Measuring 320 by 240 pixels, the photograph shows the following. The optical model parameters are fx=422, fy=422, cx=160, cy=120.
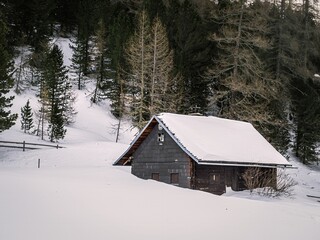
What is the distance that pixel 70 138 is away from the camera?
46969 millimetres

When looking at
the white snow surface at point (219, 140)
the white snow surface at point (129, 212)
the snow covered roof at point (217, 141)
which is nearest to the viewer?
the white snow surface at point (129, 212)

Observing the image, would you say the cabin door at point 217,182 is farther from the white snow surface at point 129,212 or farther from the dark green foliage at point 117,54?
the dark green foliage at point 117,54

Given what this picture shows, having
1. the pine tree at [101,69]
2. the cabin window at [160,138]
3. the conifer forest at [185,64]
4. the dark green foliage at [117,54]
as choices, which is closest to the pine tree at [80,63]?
the conifer forest at [185,64]

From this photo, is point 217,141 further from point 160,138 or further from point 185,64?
point 185,64

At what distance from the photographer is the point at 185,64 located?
51.4 m

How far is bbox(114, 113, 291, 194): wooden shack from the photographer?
26844mm

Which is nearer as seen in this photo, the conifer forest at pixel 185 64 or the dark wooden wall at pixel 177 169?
the dark wooden wall at pixel 177 169

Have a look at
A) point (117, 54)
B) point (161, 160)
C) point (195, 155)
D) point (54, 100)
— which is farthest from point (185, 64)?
point (195, 155)

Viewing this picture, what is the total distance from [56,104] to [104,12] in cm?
2817

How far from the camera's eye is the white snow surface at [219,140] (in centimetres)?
2680

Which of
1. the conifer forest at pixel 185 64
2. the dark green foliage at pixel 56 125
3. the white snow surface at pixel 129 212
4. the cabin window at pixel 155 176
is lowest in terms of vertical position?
the white snow surface at pixel 129 212

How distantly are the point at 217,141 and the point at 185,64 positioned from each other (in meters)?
23.8

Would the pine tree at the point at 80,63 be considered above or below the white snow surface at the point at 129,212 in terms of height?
above

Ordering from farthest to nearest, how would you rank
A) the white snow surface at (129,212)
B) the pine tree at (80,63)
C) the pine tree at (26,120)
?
the pine tree at (80,63) → the pine tree at (26,120) → the white snow surface at (129,212)
